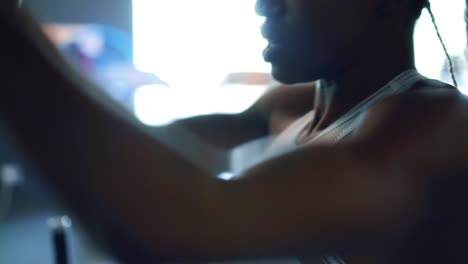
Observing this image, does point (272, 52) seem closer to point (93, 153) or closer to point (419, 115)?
point (419, 115)

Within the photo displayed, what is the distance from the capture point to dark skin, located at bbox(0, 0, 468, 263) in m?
0.29

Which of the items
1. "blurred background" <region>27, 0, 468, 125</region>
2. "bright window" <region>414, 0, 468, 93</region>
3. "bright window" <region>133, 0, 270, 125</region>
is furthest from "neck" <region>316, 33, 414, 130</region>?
"bright window" <region>133, 0, 270, 125</region>

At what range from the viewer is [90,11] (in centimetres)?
203

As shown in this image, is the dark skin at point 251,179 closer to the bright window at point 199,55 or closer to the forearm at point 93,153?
the forearm at point 93,153

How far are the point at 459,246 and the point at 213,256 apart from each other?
0.25m

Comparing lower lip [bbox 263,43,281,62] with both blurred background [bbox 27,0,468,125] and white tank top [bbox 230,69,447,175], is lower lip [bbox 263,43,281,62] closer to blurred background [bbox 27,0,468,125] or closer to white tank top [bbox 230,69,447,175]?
white tank top [bbox 230,69,447,175]

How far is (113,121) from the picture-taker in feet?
0.99

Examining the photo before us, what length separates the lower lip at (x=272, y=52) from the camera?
0.60 metres

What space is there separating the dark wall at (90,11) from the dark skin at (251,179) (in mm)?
1612

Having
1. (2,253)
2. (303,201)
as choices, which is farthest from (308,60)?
(2,253)

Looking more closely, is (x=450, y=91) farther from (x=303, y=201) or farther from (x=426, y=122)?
(x=303, y=201)

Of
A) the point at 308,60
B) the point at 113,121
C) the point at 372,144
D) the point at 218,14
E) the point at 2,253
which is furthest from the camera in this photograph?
the point at 2,253

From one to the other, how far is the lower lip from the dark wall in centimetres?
140

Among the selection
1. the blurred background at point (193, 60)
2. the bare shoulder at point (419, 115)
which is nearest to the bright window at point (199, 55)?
the blurred background at point (193, 60)
